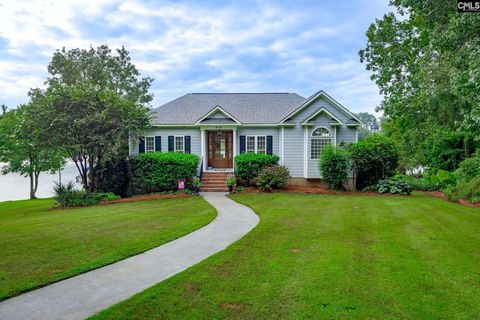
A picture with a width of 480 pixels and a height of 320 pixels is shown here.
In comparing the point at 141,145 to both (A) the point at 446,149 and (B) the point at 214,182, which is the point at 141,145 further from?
(A) the point at 446,149

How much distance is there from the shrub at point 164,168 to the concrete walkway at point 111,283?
29.0 feet

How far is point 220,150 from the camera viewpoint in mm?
19516

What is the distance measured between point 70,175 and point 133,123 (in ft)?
91.8

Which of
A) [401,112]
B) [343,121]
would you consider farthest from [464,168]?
[343,121]

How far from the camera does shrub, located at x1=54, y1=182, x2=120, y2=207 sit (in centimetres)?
1466

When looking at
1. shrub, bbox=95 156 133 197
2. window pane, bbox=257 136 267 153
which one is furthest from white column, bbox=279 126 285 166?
shrub, bbox=95 156 133 197

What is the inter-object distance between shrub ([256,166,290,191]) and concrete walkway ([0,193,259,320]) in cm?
879

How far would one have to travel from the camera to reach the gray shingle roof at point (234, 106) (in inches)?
766

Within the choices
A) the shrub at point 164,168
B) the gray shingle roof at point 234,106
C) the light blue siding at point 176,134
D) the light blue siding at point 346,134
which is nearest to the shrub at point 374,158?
the light blue siding at point 346,134

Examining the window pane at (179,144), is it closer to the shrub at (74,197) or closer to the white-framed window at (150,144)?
the white-framed window at (150,144)

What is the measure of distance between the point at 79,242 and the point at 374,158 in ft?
46.4

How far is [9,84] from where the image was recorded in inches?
843

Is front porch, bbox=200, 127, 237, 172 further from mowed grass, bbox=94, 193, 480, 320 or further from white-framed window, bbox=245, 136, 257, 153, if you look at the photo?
mowed grass, bbox=94, 193, 480, 320

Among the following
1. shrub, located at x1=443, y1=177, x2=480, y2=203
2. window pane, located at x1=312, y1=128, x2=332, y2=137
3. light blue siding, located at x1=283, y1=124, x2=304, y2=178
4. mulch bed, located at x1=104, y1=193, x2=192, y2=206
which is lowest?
mulch bed, located at x1=104, y1=193, x2=192, y2=206
